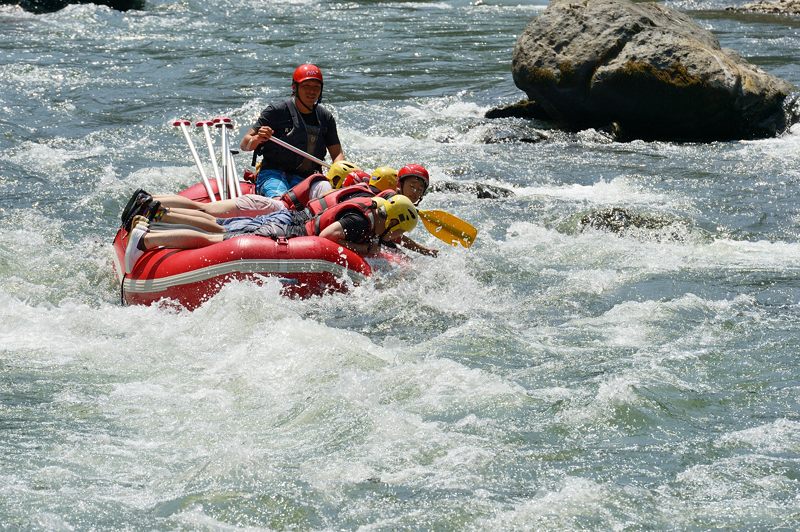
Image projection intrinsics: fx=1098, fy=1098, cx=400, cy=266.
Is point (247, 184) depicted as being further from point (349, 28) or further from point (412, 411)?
point (349, 28)

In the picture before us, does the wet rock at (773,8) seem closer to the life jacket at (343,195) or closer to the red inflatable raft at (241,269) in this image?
the life jacket at (343,195)

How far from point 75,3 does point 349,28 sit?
6.50 m

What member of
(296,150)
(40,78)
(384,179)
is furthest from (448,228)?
Result: (40,78)

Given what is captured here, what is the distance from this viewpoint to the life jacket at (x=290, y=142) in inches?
365

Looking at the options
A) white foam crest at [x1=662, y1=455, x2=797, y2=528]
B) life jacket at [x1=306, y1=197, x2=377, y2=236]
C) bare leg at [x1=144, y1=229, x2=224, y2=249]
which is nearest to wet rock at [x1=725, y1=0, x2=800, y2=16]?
life jacket at [x1=306, y1=197, x2=377, y2=236]

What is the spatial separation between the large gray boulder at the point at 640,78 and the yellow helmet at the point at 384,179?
552 cm

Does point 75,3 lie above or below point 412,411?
above

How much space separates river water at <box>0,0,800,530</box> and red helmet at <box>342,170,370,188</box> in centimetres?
87

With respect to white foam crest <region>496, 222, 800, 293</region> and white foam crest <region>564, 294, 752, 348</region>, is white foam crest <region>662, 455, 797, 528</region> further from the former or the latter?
white foam crest <region>496, 222, 800, 293</region>

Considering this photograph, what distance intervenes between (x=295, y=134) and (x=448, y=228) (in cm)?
158

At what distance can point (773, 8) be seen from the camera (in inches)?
1002

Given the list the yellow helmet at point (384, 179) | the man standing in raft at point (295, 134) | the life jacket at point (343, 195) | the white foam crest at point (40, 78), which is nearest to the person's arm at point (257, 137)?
the man standing in raft at point (295, 134)

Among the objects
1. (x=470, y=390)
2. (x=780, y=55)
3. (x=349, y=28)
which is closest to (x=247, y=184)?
(x=470, y=390)

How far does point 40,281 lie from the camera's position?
8.43 m
